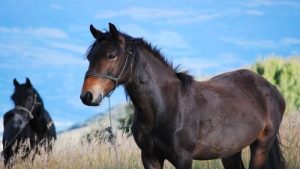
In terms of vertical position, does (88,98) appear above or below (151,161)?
above

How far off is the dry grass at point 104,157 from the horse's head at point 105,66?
11.4 feet

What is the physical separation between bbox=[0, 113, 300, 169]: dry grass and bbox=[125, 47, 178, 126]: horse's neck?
10.0ft

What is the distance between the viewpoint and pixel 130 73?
20.8 ft

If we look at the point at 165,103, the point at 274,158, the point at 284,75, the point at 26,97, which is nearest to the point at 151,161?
the point at 165,103

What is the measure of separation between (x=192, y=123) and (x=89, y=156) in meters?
3.85

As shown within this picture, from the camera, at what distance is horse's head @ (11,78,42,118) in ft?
36.2

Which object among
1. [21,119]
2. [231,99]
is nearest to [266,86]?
[231,99]

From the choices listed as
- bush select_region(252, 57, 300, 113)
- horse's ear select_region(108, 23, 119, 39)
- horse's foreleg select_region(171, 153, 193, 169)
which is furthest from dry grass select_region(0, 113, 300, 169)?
bush select_region(252, 57, 300, 113)

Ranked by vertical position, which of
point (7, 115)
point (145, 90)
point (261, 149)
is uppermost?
point (145, 90)

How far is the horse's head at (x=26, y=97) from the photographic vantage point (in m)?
11.0

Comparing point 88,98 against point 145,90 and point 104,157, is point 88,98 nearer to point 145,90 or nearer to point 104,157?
point 145,90

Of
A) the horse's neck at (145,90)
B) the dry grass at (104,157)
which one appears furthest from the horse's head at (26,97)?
the horse's neck at (145,90)

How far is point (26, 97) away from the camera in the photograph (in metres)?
11.1

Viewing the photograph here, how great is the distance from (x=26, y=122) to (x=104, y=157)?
1.83 metres
